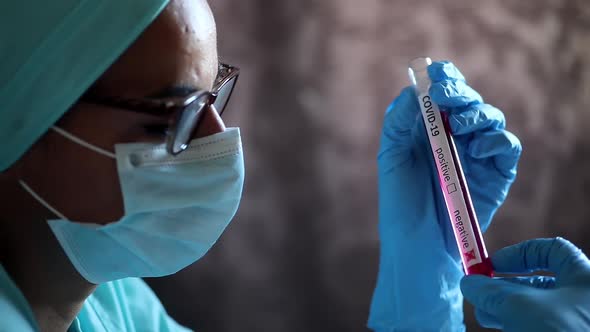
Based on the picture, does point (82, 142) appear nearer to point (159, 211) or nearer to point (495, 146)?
point (159, 211)

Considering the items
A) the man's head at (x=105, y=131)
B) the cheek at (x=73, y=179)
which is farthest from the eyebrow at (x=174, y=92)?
the cheek at (x=73, y=179)

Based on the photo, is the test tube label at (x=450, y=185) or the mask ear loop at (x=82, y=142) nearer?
the mask ear loop at (x=82, y=142)

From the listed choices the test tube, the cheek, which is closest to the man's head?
the cheek

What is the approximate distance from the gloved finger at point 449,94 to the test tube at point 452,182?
1 cm

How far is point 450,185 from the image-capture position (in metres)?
0.88

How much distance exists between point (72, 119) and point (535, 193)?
123 centimetres

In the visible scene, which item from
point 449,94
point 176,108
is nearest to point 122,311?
point 176,108

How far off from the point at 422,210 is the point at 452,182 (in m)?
0.17

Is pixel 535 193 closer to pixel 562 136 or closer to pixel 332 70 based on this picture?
pixel 562 136

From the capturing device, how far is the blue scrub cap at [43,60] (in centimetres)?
68

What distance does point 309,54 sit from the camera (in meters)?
1.28

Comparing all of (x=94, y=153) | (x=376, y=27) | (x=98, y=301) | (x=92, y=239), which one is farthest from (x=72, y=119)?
(x=376, y=27)

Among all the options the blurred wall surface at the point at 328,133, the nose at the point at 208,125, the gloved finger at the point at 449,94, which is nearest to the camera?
the nose at the point at 208,125

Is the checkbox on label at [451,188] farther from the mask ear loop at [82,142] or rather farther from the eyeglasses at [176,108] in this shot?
the mask ear loop at [82,142]
